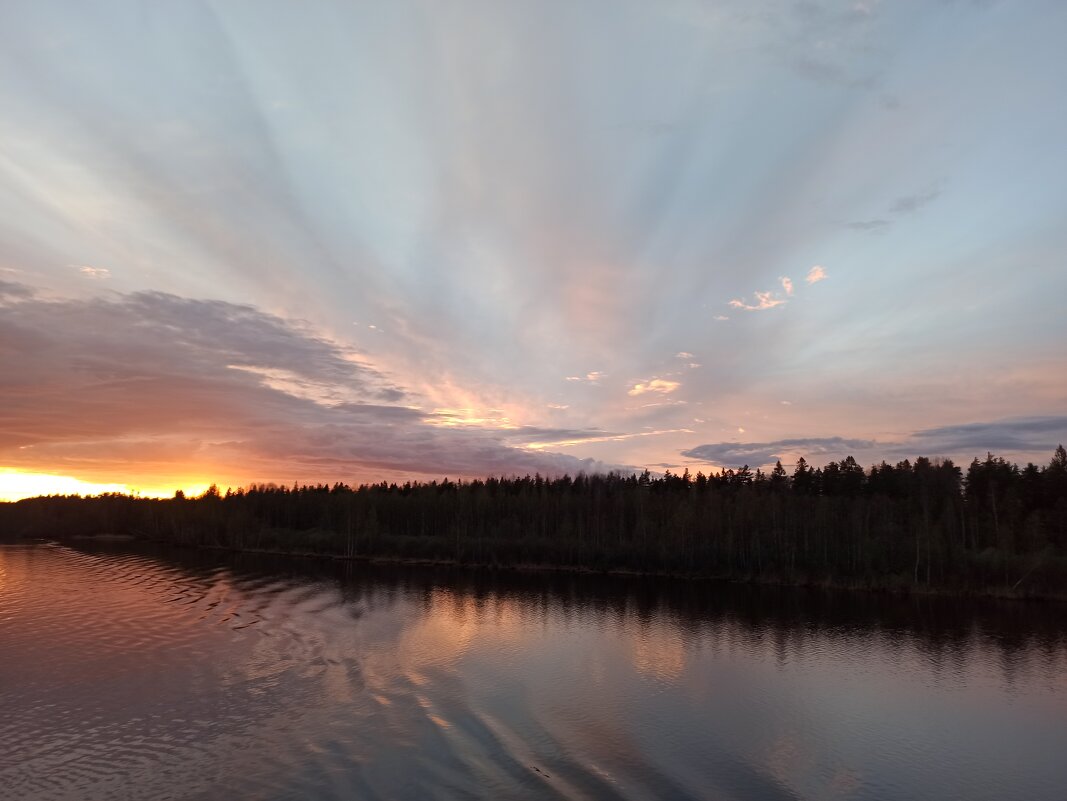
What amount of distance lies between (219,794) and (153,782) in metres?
3.05

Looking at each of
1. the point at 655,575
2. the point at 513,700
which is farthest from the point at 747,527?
the point at 513,700

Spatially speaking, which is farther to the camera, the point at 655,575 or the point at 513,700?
the point at 655,575

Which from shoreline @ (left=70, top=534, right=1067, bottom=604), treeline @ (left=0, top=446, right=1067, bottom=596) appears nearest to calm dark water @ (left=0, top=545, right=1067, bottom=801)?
shoreline @ (left=70, top=534, right=1067, bottom=604)

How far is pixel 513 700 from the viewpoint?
31.9m

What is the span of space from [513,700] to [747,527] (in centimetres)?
7594

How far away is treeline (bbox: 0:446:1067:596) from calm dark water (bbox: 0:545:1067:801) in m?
20.2

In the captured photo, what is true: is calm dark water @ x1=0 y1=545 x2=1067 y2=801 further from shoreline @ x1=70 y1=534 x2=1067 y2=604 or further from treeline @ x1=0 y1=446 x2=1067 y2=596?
treeline @ x1=0 y1=446 x2=1067 y2=596

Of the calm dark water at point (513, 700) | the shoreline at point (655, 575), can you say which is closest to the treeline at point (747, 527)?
the shoreline at point (655, 575)

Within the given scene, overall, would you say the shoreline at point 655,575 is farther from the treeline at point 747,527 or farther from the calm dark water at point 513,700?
the calm dark water at point 513,700

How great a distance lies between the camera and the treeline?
84.0 meters

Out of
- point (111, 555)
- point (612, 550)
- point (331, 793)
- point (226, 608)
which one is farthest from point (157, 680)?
point (111, 555)

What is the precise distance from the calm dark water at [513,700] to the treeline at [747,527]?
20173 mm

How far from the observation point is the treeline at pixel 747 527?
3307 inches

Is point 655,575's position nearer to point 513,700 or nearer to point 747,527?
point 747,527
